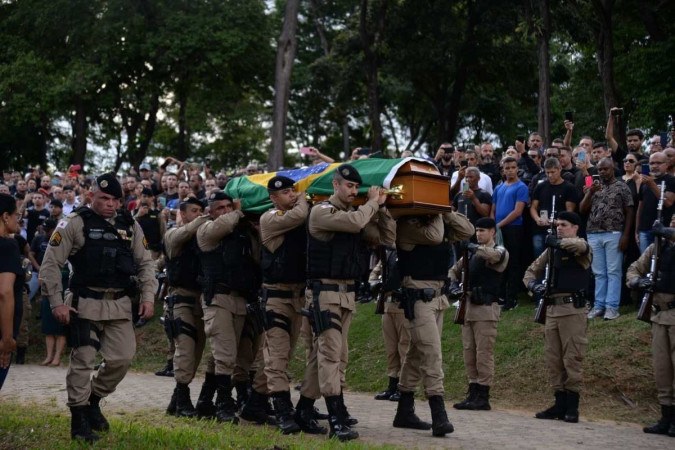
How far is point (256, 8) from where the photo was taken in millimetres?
34375

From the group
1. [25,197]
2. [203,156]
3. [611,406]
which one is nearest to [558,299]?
[611,406]

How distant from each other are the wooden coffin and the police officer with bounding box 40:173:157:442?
2.58 metres

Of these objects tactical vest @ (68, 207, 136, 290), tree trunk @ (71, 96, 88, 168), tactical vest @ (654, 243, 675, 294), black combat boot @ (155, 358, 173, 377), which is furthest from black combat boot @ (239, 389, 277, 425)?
tree trunk @ (71, 96, 88, 168)

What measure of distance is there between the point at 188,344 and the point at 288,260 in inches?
68.3

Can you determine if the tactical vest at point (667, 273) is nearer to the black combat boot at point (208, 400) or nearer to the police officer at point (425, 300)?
the police officer at point (425, 300)

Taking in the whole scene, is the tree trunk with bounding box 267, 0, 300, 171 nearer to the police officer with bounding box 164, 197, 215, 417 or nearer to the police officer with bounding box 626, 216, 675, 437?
the police officer with bounding box 164, 197, 215, 417

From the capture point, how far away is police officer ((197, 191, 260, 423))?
32.5 feet

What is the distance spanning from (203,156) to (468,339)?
125 ft

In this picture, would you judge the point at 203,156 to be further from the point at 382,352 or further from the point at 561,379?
the point at 561,379

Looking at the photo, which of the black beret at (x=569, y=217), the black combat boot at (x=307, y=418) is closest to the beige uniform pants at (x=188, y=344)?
the black combat boot at (x=307, y=418)

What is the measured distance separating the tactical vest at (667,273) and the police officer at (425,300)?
6.78ft

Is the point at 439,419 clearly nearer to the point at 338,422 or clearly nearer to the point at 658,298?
the point at 338,422

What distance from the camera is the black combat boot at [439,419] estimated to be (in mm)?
9055

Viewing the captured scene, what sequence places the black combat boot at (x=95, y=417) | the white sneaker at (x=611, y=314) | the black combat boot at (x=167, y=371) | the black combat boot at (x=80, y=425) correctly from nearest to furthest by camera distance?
the black combat boot at (x=80, y=425), the black combat boot at (x=95, y=417), the white sneaker at (x=611, y=314), the black combat boot at (x=167, y=371)
